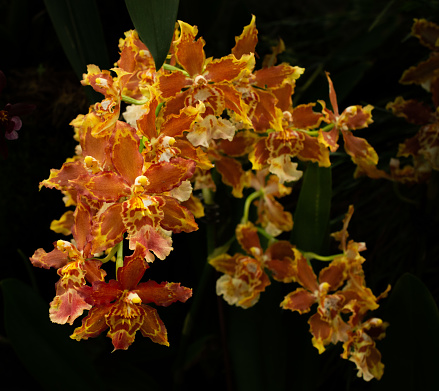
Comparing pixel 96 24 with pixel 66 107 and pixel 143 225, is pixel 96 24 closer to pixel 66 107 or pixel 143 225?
pixel 66 107

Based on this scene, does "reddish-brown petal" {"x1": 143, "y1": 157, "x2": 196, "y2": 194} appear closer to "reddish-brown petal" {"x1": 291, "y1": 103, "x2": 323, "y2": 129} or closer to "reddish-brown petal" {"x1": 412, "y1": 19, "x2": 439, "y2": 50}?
"reddish-brown petal" {"x1": 291, "y1": 103, "x2": 323, "y2": 129}

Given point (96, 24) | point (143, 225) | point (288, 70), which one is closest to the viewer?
point (143, 225)

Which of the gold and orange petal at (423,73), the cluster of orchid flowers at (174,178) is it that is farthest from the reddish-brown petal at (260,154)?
the gold and orange petal at (423,73)

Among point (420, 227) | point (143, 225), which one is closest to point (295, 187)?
point (420, 227)

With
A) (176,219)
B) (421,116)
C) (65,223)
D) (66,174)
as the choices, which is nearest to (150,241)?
(176,219)

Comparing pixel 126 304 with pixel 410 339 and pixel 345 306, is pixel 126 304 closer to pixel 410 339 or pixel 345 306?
pixel 345 306
